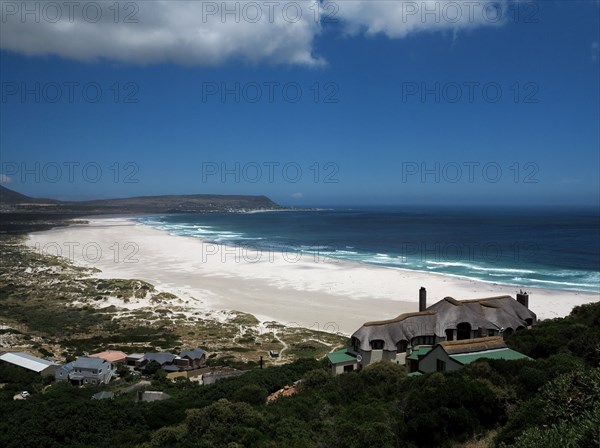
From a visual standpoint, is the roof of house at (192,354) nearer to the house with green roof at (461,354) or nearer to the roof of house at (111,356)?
the roof of house at (111,356)

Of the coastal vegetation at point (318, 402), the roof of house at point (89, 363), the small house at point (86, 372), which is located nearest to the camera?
the coastal vegetation at point (318, 402)

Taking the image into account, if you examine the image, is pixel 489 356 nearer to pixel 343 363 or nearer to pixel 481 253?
pixel 343 363

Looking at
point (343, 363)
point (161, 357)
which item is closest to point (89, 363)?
point (161, 357)

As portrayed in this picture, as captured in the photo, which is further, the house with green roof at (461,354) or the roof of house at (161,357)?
the roof of house at (161,357)

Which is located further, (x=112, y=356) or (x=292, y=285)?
(x=292, y=285)

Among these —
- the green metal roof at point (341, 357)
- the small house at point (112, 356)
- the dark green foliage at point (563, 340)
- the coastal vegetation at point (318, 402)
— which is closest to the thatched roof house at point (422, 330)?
the green metal roof at point (341, 357)

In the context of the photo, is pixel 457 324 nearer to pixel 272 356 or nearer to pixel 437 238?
pixel 272 356

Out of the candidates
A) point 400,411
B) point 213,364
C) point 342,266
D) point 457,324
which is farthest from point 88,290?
point 400,411
